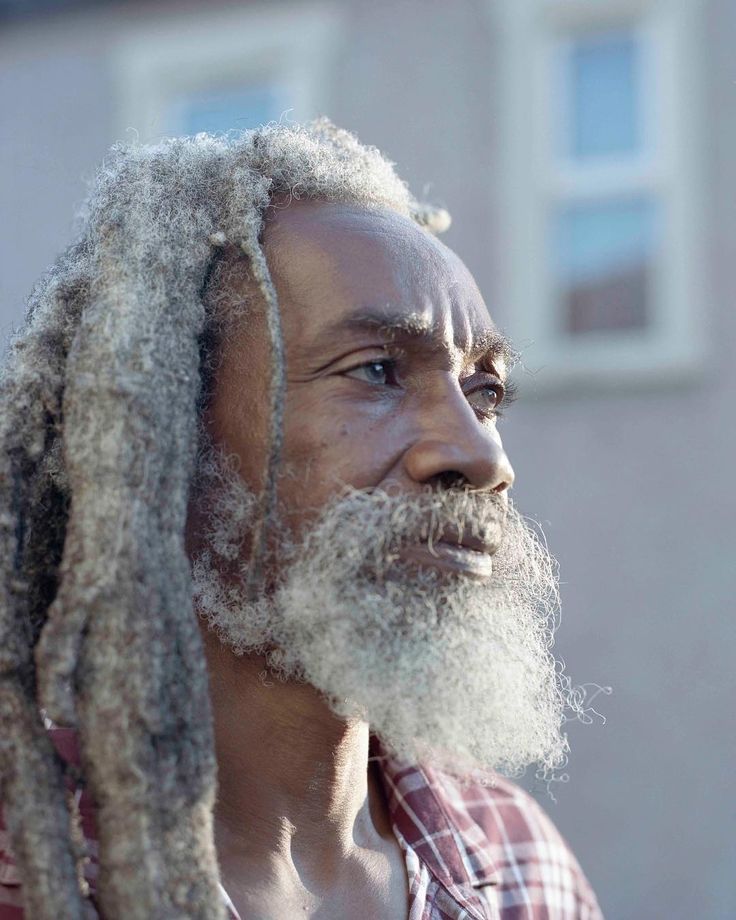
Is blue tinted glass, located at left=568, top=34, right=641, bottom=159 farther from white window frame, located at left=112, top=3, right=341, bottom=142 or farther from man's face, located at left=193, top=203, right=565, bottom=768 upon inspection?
man's face, located at left=193, top=203, right=565, bottom=768

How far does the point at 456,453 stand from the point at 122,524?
2.12ft

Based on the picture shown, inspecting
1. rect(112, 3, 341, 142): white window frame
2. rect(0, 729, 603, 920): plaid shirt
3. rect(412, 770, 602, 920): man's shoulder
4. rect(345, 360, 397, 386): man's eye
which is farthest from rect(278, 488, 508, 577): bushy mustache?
rect(112, 3, 341, 142): white window frame

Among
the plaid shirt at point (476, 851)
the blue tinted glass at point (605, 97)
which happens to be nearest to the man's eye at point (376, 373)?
the plaid shirt at point (476, 851)

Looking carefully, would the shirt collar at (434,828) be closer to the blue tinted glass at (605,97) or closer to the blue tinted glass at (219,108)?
the blue tinted glass at (605,97)

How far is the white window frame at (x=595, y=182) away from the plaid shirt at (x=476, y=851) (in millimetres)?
3500

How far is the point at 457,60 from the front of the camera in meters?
6.58

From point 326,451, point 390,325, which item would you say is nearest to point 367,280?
point 390,325

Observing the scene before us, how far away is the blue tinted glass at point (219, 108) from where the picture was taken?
7.14 meters

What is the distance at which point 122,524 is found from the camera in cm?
202

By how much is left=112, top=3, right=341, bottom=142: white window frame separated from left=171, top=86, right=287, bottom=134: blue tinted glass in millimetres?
45

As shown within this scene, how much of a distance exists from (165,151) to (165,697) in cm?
124

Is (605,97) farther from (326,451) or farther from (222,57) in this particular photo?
(326,451)

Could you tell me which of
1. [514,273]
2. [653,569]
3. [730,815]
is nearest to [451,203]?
[514,273]

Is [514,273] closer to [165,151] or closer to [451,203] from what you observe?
[451,203]
